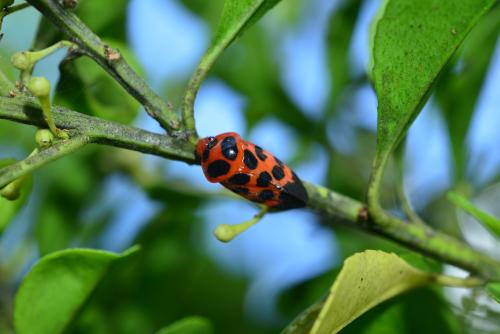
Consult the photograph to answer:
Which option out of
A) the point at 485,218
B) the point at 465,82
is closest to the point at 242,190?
the point at 485,218

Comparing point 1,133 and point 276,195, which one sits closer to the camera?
point 276,195

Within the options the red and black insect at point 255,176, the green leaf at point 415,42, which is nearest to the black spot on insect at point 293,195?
the red and black insect at point 255,176

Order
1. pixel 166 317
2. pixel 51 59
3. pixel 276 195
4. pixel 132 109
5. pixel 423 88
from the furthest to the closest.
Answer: pixel 51 59 < pixel 166 317 < pixel 132 109 < pixel 276 195 < pixel 423 88

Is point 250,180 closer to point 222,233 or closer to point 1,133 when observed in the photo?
point 222,233

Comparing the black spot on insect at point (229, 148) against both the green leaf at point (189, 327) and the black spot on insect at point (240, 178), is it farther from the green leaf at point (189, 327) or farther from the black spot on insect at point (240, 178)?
the green leaf at point (189, 327)

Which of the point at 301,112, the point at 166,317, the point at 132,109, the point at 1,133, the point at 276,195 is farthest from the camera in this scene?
the point at 301,112

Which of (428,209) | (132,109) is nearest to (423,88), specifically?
(132,109)
